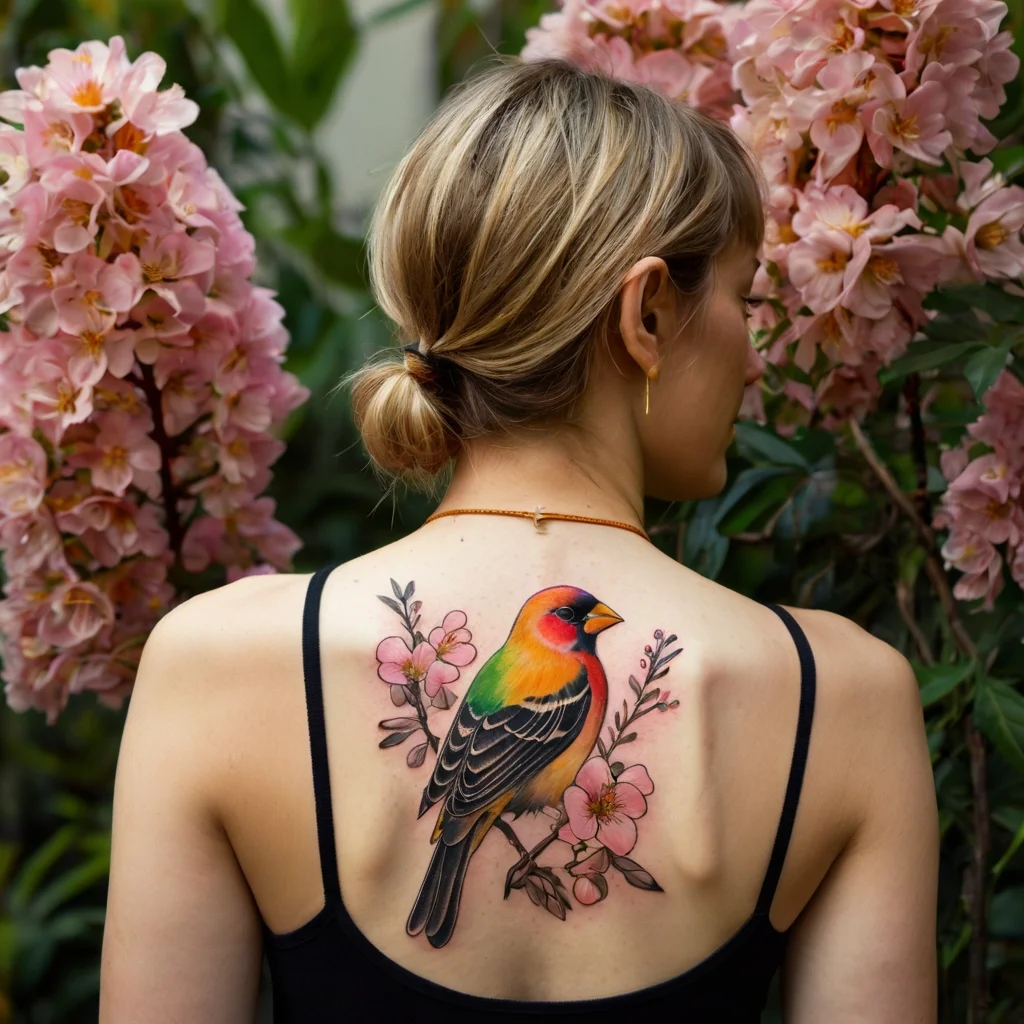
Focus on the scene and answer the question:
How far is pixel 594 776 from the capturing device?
34.8 inches

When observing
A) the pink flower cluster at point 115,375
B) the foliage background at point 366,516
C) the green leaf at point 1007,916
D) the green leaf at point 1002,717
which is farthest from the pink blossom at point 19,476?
the green leaf at point 1007,916

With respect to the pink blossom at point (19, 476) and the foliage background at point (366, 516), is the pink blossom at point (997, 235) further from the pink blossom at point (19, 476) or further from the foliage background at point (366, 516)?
the pink blossom at point (19, 476)

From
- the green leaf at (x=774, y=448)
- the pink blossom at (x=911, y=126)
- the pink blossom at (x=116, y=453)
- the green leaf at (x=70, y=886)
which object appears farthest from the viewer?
the green leaf at (x=70, y=886)

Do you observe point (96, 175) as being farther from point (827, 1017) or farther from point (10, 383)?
point (827, 1017)

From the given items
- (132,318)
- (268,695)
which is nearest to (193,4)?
(132,318)

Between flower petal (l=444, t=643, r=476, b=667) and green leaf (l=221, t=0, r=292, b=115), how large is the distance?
169cm

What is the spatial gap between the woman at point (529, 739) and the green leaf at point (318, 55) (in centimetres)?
146

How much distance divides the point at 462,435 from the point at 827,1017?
20.8 inches

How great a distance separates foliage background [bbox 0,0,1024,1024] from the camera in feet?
4.29

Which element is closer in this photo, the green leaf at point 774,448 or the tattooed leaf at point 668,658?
the tattooed leaf at point 668,658

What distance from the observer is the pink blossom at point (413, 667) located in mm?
893

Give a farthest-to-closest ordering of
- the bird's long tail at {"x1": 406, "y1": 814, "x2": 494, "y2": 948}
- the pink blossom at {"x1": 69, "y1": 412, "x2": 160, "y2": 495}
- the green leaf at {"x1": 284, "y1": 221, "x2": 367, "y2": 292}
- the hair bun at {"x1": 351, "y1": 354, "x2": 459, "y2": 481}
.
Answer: the green leaf at {"x1": 284, "y1": 221, "x2": 367, "y2": 292} < the pink blossom at {"x1": 69, "y1": 412, "x2": 160, "y2": 495} < the hair bun at {"x1": 351, "y1": 354, "x2": 459, "y2": 481} < the bird's long tail at {"x1": 406, "y1": 814, "x2": 494, "y2": 948}

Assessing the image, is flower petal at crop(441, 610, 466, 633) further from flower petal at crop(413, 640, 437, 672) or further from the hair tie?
the hair tie

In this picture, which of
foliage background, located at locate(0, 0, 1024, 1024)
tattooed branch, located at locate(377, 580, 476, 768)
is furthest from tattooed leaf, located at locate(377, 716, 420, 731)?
foliage background, located at locate(0, 0, 1024, 1024)
